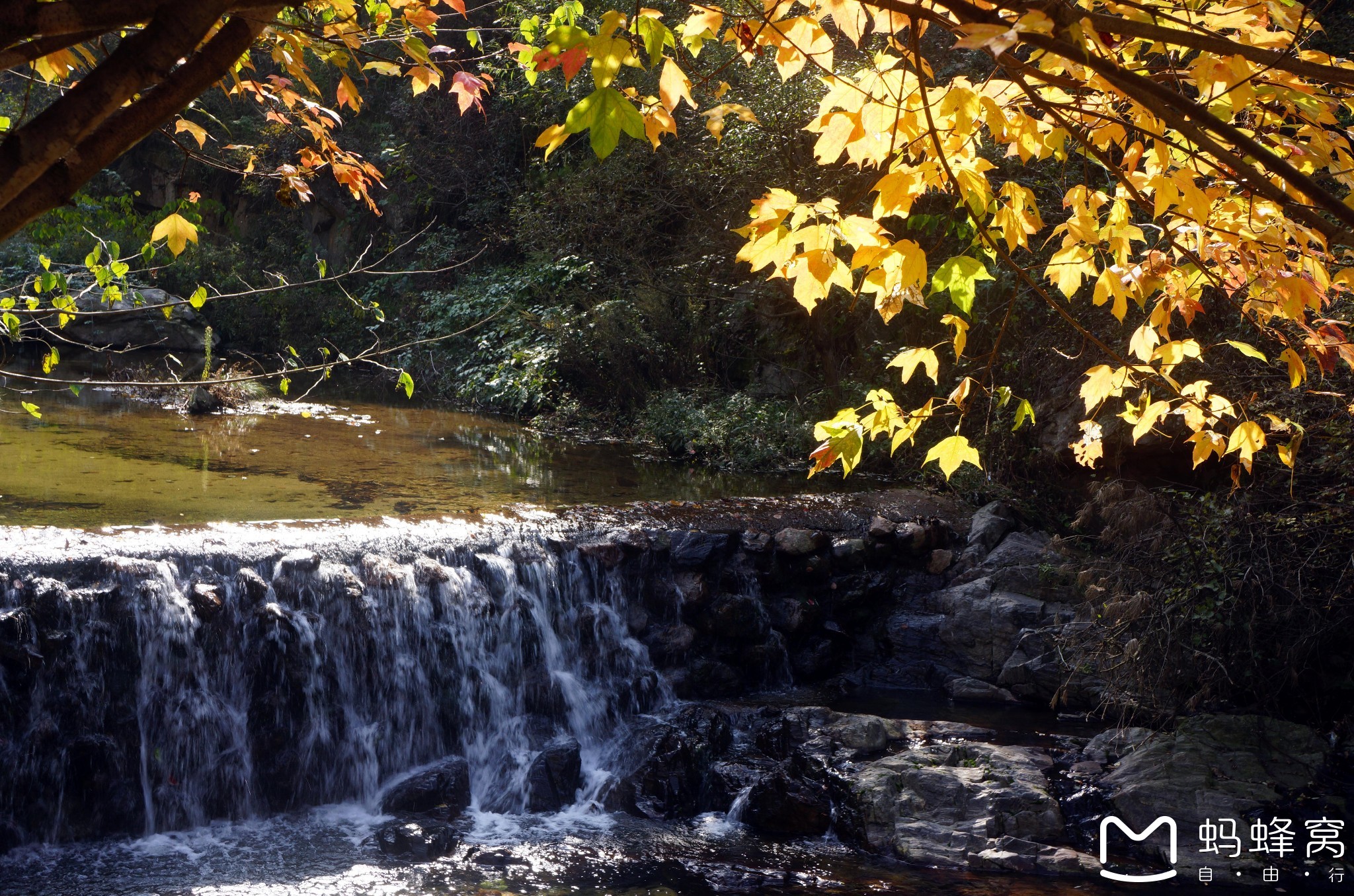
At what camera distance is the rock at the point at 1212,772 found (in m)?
4.85

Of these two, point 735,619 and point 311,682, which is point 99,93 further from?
point 735,619

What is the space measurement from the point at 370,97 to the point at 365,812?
15696mm

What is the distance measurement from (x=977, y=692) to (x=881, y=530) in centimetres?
144

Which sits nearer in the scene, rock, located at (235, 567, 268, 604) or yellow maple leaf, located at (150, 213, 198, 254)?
yellow maple leaf, located at (150, 213, 198, 254)

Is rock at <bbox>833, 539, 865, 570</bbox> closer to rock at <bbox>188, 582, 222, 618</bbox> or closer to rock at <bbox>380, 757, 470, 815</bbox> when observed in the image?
rock at <bbox>380, 757, 470, 815</bbox>

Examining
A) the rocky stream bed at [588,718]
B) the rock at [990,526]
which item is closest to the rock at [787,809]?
the rocky stream bed at [588,718]

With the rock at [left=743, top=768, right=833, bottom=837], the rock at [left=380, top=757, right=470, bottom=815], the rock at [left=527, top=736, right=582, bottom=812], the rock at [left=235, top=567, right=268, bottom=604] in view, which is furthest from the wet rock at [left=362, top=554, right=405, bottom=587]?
the rock at [left=743, top=768, right=833, bottom=837]

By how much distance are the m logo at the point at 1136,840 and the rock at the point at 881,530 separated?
2.91 metres

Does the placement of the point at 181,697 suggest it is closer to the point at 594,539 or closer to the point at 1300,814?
the point at 594,539

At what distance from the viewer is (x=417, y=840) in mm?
4957

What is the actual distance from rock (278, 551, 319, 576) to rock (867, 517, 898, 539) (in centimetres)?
403

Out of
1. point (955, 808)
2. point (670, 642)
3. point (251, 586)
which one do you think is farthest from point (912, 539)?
point (251, 586)

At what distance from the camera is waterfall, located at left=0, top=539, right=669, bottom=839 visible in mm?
5305

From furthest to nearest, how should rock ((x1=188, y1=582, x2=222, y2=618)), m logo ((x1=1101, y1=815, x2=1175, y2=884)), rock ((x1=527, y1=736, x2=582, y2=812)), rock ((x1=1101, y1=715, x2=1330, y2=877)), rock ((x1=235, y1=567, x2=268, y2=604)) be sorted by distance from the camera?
rock ((x1=235, y1=567, x2=268, y2=604)) → rock ((x1=188, y1=582, x2=222, y2=618)) → rock ((x1=527, y1=736, x2=582, y2=812)) → rock ((x1=1101, y1=715, x2=1330, y2=877)) → m logo ((x1=1101, y1=815, x2=1175, y2=884))
